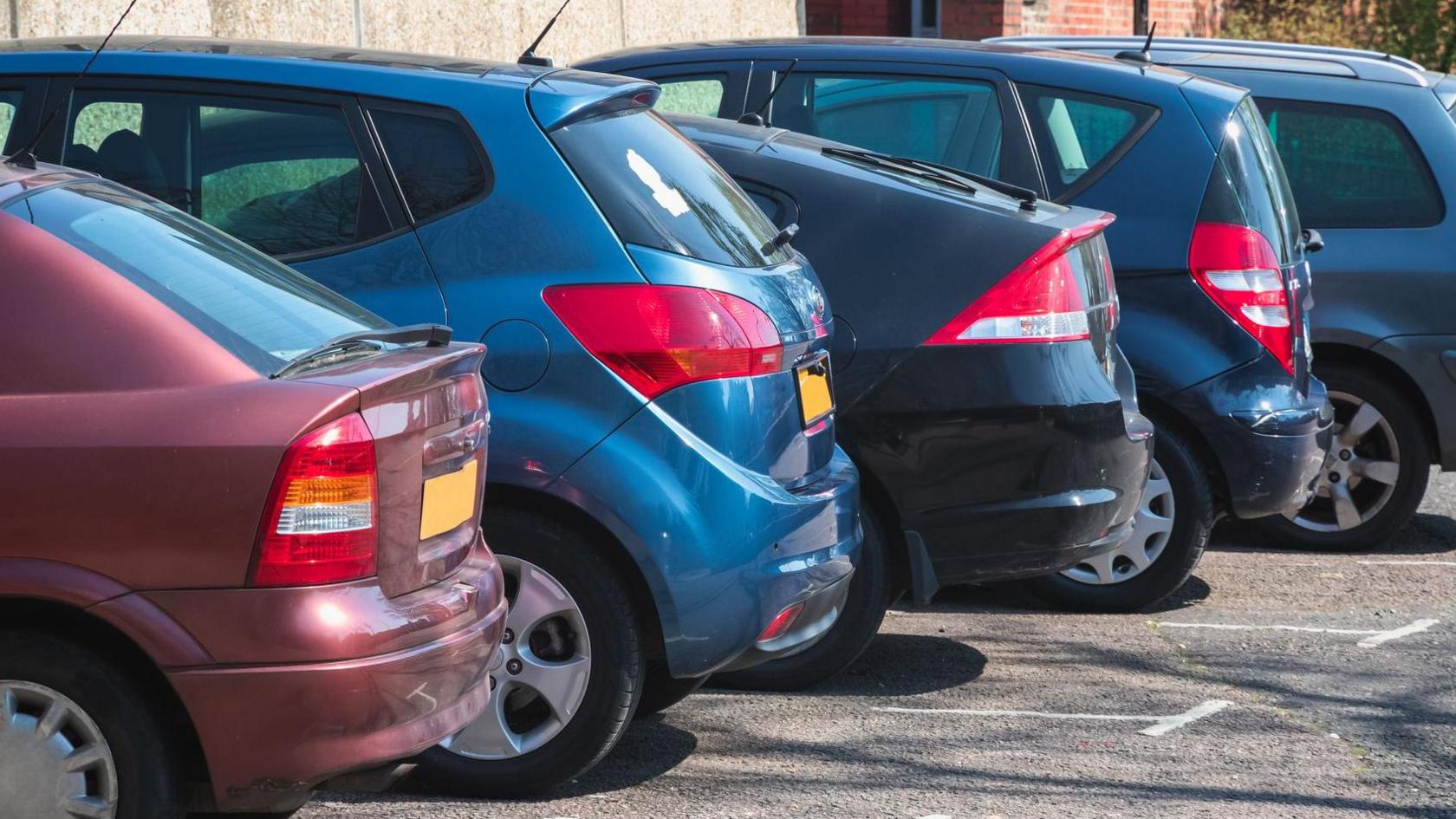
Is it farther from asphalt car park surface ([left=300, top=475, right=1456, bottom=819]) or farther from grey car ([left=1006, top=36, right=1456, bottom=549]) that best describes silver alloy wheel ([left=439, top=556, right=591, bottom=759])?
grey car ([left=1006, top=36, right=1456, bottom=549])

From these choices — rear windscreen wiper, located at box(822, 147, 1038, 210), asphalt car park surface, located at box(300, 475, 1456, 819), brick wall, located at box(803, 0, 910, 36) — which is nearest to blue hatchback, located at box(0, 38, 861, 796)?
asphalt car park surface, located at box(300, 475, 1456, 819)

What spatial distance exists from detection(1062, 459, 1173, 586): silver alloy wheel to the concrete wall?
525cm

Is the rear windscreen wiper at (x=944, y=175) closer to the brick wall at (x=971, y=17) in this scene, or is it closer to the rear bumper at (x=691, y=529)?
the rear bumper at (x=691, y=529)

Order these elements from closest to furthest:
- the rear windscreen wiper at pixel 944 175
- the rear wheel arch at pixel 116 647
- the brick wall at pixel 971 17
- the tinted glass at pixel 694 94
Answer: the rear wheel arch at pixel 116 647 → the rear windscreen wiper at pixel 944 175 → the tinted glass at pixel 694 94 → the brick wall at pixel 971 17

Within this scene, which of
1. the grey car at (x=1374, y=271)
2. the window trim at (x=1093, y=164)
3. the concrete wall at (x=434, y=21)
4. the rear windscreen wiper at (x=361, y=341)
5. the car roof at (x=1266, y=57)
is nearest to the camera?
the rear windscreen wiper at (x=361, y=341)

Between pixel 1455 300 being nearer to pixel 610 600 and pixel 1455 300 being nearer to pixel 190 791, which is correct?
pixel 610 600

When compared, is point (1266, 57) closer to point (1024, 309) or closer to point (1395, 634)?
point (1395, 634)

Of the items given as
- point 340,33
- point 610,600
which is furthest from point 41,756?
point 340,33

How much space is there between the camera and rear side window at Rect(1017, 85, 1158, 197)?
7.05 m

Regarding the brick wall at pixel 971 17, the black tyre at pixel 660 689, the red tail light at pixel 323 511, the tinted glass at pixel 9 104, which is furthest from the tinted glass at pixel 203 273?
the brick wall at pixel 971 17

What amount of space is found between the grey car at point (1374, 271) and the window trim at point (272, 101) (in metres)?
4.75

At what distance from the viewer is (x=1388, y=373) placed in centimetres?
823

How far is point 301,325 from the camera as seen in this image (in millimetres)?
3938

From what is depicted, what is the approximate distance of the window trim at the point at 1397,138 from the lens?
816 centimetres
